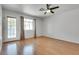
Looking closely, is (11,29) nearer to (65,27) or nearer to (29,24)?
(29,24)

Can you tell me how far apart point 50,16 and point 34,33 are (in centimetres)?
83

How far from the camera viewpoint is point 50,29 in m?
2.70

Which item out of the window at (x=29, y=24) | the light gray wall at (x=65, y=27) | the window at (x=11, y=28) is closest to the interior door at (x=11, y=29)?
the window at (x=11, y=28)

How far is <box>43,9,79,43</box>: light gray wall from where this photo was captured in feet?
8.39


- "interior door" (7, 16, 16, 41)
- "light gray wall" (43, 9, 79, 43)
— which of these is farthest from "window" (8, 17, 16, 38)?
"light gray wall" (43, 9, 79, 43)

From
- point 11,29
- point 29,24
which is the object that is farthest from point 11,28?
point 29,24

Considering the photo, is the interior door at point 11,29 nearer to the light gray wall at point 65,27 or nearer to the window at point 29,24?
the window at point 29,24

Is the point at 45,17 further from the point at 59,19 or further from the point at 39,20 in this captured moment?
the point at 59,19

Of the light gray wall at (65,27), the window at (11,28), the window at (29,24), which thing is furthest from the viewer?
the light gray wall at (65,27)

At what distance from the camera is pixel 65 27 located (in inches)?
104

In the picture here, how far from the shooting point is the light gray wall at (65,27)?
2.56 m
